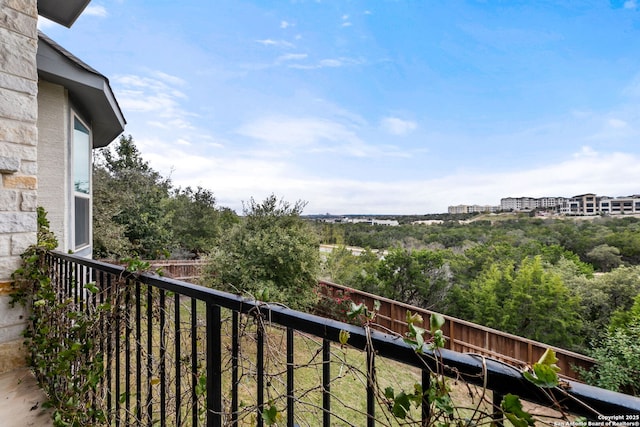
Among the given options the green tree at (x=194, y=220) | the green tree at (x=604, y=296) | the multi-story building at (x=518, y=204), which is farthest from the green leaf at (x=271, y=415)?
the multi-story building at (x=518, y=204)

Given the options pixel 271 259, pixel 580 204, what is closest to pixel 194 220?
pixel 271 259

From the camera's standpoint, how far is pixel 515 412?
1.55 ft

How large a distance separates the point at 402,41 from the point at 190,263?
36.3 feet

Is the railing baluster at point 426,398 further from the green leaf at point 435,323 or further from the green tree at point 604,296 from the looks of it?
the green tree at point 604,296

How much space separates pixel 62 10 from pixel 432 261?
9388mm

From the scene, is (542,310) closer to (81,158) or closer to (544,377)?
(544,377)

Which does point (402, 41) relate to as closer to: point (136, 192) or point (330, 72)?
point (330, 72)

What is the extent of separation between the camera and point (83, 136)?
160 inches

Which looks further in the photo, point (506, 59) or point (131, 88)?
point (506, 59)

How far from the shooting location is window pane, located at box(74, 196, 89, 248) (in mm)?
3971

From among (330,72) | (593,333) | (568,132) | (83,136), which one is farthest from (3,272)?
(568,132)

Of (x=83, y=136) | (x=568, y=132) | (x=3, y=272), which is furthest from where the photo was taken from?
(x=568, y=132)

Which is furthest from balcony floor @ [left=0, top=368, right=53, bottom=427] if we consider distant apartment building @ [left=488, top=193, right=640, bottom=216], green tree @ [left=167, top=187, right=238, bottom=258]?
distant apartment building @ [left=488, top=193, right=640, bottom=216]

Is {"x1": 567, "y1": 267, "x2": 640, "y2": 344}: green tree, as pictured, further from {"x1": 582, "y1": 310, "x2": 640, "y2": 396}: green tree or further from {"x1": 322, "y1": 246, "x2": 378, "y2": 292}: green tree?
Result: {"x1": 322, "y1": 246, "x2": 378, "y2": 292}: green tree
